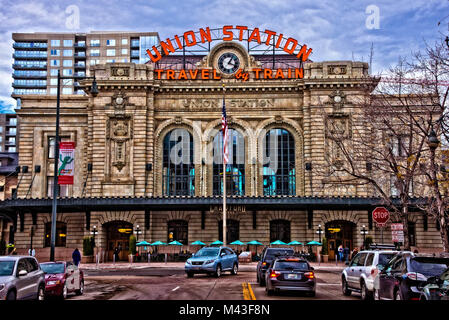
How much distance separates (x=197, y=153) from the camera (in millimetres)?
59156

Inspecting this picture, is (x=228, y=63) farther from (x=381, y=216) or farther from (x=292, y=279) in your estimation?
(x=292, y=279)

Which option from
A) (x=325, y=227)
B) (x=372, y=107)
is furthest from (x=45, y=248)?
(x=372, y=107)

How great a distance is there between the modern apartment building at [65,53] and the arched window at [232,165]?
69.9m

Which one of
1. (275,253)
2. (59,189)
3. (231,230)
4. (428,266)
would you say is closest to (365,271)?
(428,266)

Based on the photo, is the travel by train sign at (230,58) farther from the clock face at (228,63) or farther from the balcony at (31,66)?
the balcony at (31,66)

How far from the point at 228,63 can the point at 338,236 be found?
2185cm

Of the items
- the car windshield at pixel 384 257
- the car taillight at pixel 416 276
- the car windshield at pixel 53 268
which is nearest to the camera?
the car taillight at pixel 416 276

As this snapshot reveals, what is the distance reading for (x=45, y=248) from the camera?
56.5 m

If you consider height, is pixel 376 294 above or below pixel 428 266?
below

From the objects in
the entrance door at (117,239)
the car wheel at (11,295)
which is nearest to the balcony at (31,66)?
the entrance door at (117,239)

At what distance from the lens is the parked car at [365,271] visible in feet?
63.2

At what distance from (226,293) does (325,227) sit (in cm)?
3626

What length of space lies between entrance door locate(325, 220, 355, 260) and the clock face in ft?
63.9

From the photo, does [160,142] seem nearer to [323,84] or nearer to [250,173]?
[250,173]
